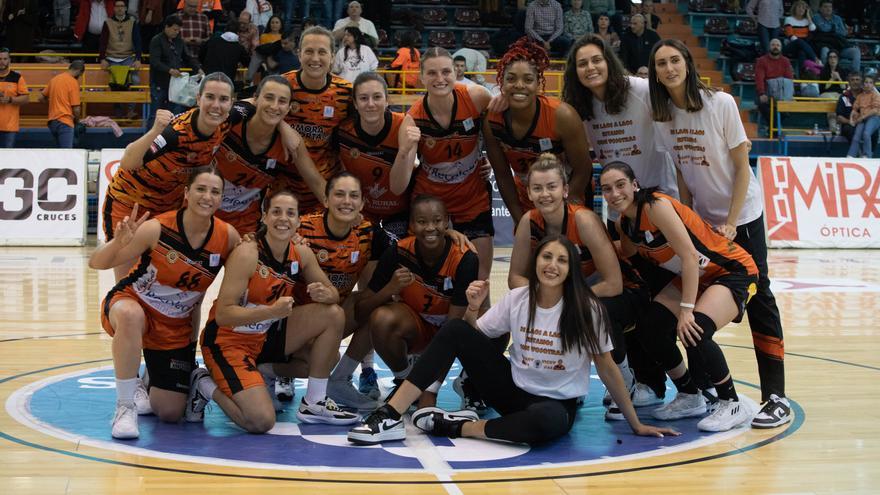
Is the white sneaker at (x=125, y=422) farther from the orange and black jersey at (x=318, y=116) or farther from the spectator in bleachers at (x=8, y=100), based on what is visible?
the spectator in bleachers at (x=8, y=100)

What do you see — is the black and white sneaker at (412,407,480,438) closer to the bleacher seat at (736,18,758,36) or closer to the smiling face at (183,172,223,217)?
the smiling face at (183,172,223,217)

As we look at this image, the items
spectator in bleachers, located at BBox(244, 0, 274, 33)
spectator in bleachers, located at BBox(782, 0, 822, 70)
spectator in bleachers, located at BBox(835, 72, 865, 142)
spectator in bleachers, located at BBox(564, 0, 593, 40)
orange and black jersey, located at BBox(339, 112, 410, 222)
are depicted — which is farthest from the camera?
spectator in bleachers, located at BBox(782, 0, 822, 70)

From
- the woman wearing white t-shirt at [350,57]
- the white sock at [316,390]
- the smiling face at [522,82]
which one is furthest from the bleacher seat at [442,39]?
the white sock at [316,390]

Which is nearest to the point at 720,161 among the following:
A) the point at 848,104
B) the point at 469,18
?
the point at 848,104

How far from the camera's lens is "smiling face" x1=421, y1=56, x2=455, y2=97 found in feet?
19.0

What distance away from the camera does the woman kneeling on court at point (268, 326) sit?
16.7 feet

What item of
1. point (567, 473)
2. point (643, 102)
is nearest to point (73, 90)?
point (643, 102)

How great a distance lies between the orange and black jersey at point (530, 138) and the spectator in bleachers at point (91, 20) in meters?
12.4

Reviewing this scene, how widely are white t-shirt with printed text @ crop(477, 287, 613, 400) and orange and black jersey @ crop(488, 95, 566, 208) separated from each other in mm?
1197

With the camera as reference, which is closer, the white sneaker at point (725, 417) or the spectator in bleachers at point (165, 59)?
the white sneaker at point (725, 417)

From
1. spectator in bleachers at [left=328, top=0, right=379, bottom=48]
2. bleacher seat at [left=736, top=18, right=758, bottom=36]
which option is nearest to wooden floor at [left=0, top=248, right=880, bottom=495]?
spectator in bleachers at [left=328, top=0, right=379, bottom=48]

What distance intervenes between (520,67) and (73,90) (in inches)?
433

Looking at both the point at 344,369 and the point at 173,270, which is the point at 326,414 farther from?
the point at 173,270

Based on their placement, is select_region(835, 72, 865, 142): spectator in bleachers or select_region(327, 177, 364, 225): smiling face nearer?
select_region(327, 177, 364, 225): smiling face
